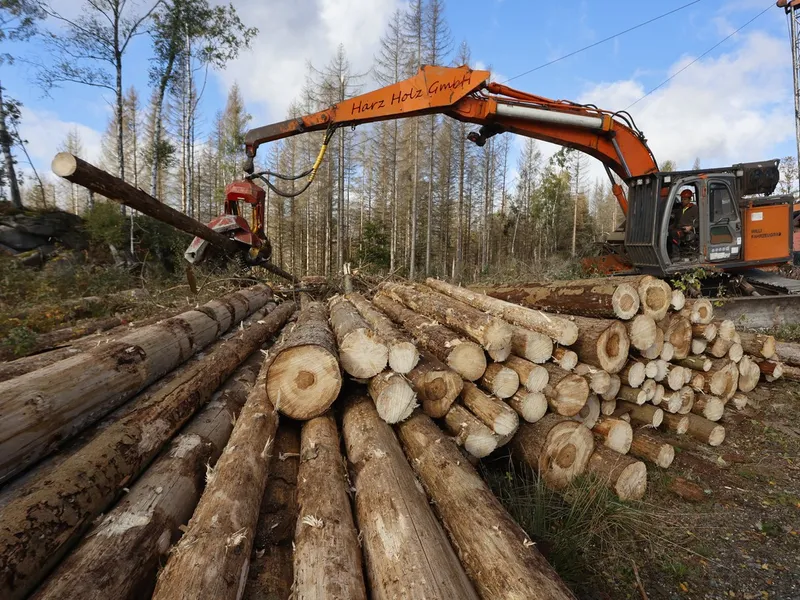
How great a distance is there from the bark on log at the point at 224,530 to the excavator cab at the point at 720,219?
6783 millimetres

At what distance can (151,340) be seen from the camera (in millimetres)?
3131

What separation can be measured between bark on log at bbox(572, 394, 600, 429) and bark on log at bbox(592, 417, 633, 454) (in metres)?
0.10

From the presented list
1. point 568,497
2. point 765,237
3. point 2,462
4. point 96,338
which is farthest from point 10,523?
point 765,237

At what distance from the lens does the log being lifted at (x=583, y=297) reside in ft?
Result: 11.5

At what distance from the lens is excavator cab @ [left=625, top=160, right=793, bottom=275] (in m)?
6.27

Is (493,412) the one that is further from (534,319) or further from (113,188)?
(113,188)

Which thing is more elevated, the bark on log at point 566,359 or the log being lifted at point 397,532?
the bark on log at point 566,359

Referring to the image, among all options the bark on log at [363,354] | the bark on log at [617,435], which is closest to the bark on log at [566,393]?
the bark on log at [617,435]

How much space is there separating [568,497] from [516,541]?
128 centimetres

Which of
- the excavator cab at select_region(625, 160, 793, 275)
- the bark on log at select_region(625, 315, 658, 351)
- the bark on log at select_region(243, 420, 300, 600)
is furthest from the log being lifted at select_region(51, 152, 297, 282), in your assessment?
the excavator cab at select_region(625, 160, 793, 275)

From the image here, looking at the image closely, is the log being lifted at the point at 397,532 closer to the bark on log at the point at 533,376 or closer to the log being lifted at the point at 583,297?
the bark on log at the point at 533,376

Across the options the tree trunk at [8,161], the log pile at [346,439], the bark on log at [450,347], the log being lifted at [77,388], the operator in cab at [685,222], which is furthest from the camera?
the tree trunk at [8,161]

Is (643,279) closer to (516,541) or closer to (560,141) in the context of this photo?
(516,541)

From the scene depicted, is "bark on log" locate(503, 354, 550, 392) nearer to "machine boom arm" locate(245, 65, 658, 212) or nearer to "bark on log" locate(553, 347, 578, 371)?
"bark on log" locate(553, 347, 578, 371)
